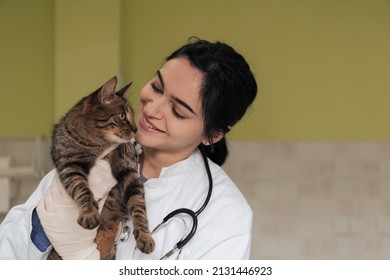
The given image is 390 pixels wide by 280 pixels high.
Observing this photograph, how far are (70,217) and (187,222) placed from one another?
0.84ft

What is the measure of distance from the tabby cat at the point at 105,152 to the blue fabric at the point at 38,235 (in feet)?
0.09

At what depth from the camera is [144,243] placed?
1.11 meters

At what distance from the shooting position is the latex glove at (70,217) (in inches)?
45.3

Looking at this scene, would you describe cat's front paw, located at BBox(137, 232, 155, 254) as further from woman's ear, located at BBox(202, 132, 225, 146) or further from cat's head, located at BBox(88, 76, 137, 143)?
woman's ear, located at BBox(202, 132, 225, 146)

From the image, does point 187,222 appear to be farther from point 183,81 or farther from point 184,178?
point 183,81

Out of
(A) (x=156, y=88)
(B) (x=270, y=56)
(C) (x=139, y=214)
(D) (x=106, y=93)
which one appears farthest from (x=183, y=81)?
(B) (x=270, y=56)

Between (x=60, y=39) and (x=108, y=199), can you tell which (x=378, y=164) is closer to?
(x=60, y=39)

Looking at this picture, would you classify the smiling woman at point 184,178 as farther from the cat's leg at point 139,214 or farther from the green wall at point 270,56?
the green wall at point 270,56

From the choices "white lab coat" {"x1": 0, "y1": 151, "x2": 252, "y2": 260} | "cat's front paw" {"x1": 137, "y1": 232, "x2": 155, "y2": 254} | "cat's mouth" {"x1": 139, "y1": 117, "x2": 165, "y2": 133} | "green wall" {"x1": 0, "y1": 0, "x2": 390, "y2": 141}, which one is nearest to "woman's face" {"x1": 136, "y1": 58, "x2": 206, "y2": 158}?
"cat's mouth" {"x1": 139, "y1": 117, "x2": 165, "y2": 133}

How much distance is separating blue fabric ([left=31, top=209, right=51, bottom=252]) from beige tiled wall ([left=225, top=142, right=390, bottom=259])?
1409mm

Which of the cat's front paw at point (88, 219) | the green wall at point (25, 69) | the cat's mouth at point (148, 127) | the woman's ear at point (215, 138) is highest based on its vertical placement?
the cat's mouth at point (148, 127)

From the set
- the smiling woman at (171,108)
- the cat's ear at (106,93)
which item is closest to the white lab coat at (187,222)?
the smiling woman at (171,108)

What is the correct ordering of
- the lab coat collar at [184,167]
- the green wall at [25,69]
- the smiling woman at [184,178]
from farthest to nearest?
the green wall at [25,69] < the lab coat collar at [184,167] < the smiling woman at [184,178]

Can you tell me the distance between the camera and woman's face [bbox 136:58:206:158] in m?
1.21
